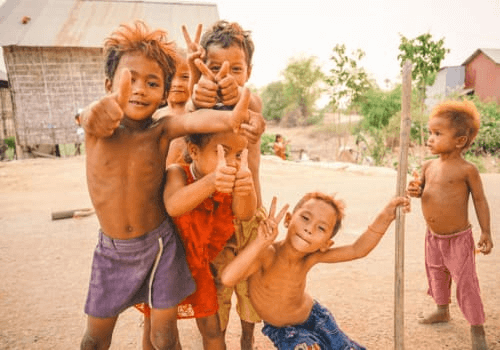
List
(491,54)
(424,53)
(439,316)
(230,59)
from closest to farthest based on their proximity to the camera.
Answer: (230,59), (439,316), (424,53), (491,54)

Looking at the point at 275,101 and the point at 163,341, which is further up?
the point at 275,101

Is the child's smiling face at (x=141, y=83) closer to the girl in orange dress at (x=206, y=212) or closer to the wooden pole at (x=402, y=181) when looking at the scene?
the girl in orange dress at (x=206, y=212)

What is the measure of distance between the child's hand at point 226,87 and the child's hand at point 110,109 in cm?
46

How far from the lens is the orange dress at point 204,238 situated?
1760 millimetres

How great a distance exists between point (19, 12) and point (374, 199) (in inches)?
602

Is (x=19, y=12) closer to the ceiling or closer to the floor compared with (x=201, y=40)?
closer to the ceiling

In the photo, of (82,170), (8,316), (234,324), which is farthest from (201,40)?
(82,170)

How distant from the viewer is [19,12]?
14656 mm

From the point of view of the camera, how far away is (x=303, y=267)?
6.36ft

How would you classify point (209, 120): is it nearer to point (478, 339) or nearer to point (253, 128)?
point (253, 128)

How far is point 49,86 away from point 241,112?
47.4 ft

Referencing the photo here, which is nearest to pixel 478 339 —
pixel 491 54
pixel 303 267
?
pixel 303 267

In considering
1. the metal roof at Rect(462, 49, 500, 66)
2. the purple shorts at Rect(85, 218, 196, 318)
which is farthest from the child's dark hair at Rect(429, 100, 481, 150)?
the metal roof at Rect(462, 49, 500, 66)

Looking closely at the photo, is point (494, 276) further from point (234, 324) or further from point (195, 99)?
point (195, 99)
